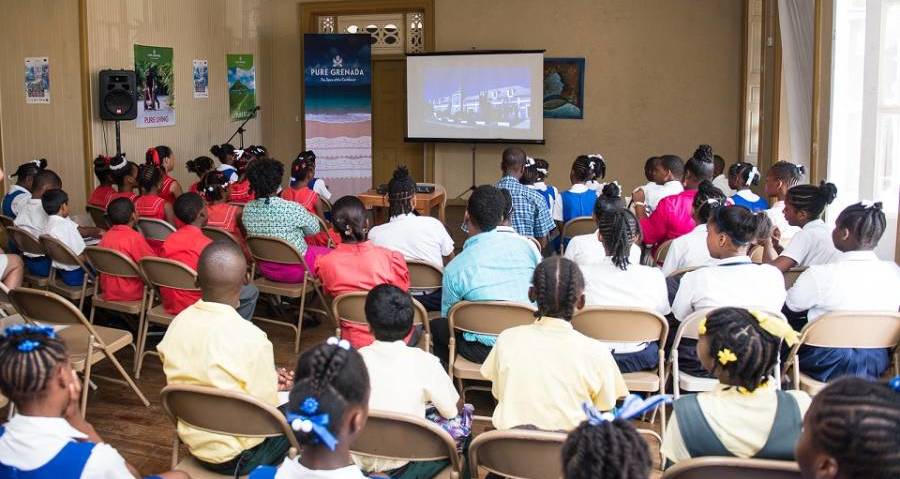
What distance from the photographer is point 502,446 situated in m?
2.22

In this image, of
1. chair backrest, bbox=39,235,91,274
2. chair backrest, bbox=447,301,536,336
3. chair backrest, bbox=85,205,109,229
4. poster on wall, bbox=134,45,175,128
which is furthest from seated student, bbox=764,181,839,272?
poster on wall, bbox=134,45,175,128

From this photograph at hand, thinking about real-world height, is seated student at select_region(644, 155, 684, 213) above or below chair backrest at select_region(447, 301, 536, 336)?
above

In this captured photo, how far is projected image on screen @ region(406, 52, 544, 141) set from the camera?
1031 centimetres

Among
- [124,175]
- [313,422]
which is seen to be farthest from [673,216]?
[124,175]

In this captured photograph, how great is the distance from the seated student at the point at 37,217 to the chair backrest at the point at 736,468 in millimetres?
4383

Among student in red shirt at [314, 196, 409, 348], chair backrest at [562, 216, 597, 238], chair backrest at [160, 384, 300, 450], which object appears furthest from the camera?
chair backrest at [562, 216, 597, 238]

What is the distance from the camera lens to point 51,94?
26.8 feet

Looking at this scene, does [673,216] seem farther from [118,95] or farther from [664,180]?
[118,95]

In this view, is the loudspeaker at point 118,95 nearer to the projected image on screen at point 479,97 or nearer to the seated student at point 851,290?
the projected image on screen at point 479,97

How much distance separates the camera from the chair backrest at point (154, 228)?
5625 mm

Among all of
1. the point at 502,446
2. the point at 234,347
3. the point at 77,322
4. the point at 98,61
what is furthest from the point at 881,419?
the point at 98,61

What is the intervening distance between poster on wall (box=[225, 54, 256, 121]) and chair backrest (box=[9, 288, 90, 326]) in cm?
727

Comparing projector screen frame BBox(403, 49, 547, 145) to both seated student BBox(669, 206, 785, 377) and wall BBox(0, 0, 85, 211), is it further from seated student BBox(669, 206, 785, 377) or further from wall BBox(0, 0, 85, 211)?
seated student BBox(669, 206, 785, 377)

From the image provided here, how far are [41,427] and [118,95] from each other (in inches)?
264
